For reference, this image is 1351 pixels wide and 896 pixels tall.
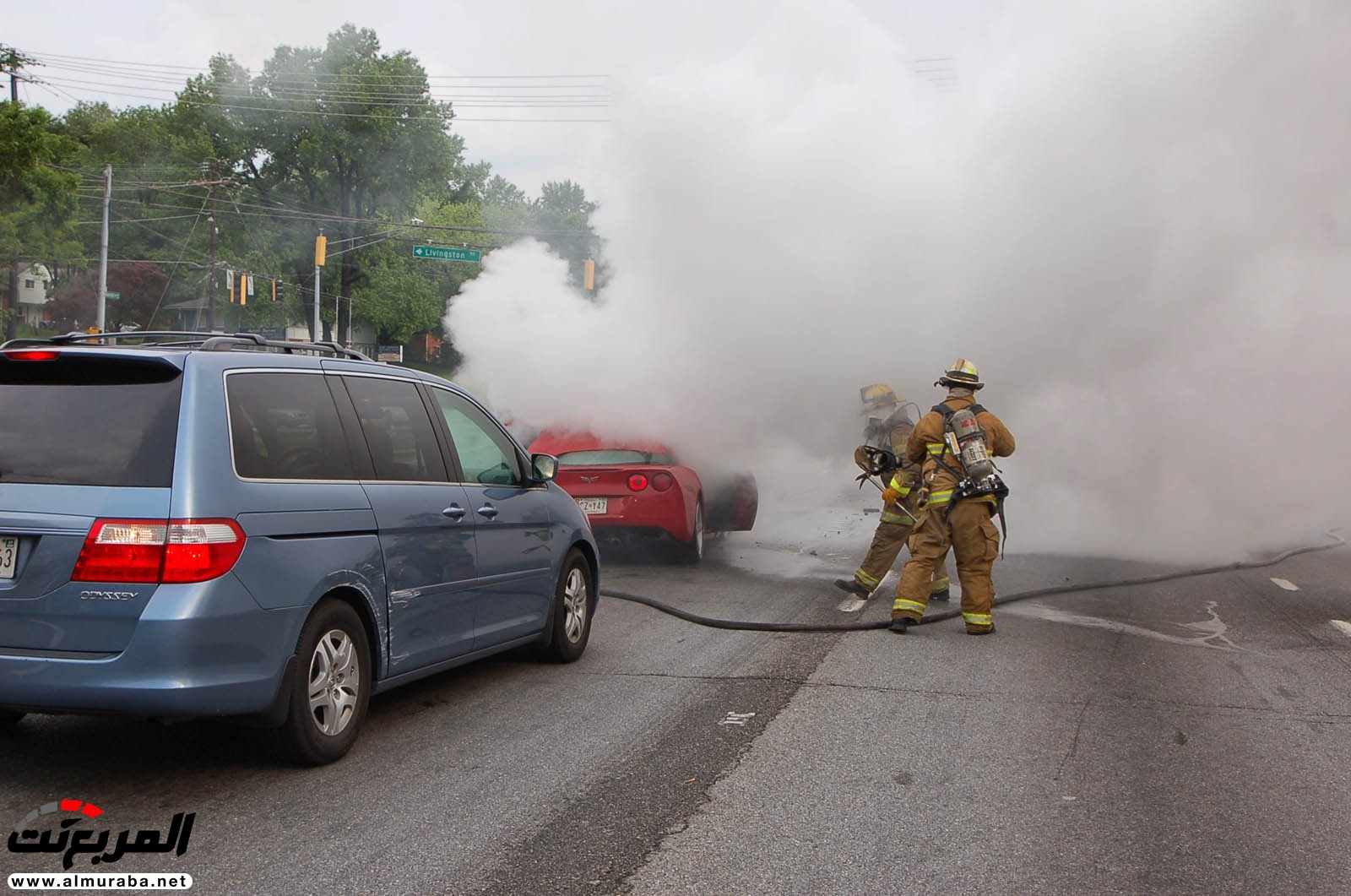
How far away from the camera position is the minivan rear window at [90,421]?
14.8 feet

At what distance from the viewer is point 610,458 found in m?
11.3

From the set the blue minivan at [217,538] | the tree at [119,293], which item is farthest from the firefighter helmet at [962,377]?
the tree at [119,293]

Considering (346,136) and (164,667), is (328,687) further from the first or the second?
(346,136)

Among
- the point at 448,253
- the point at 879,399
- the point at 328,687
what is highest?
the point at 448,253

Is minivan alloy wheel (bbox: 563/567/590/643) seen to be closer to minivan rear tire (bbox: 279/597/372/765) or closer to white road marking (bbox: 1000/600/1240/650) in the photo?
minivan rear tire (bbox: 279/597/372/765)

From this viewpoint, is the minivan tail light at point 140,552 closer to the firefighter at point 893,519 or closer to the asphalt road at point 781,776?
the asphalt road at point 781,776

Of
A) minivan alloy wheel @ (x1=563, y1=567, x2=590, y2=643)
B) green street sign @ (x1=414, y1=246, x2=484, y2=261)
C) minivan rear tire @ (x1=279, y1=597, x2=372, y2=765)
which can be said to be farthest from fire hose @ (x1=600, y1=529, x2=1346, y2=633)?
green street sign @ (x1=414, y1=246, x2=484, y2=261)

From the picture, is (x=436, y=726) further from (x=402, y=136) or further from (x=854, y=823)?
(x=402, y=136)

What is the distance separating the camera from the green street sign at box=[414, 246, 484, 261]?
1512 inches

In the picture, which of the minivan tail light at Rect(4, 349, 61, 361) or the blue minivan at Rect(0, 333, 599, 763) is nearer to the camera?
the blue minivan at Rect(0, 333, 599, 763)

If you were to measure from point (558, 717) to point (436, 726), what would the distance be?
558mm

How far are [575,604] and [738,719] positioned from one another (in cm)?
170

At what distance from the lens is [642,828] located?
4316mm

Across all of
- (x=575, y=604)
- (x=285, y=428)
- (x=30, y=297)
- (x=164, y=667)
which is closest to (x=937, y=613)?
(x=575, y=604)
